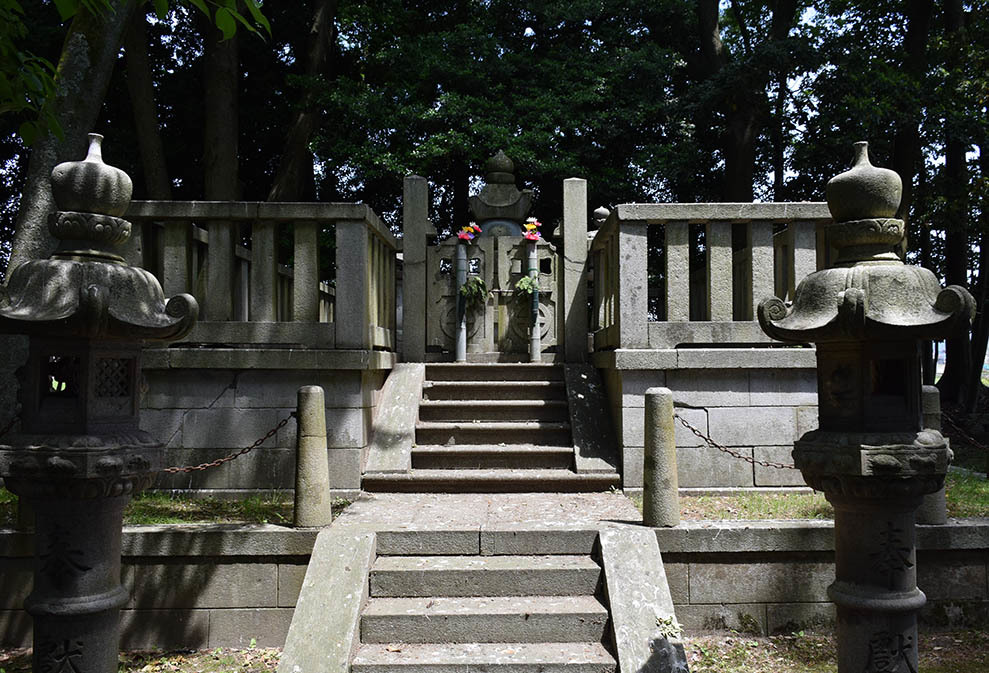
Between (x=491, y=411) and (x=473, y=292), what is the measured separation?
2.21 m

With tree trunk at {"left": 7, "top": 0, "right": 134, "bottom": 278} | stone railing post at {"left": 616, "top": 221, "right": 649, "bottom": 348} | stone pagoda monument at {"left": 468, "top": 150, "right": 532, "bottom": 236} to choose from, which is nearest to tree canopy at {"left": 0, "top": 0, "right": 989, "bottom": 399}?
stone pagoda monument at {"left": 468, "top": 150, "right": 532, "bottom": 236}

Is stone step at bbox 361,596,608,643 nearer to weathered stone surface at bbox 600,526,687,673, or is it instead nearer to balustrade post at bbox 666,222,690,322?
weathered stone surface at bbox 600,526,687,673

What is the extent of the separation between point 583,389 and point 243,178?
39.5 ft

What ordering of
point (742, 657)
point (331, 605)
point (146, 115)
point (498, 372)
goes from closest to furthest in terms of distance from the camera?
point (331, 605) → point (742, 657) → point (498, 372) → point (146, 115)

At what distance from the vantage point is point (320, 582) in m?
4.88

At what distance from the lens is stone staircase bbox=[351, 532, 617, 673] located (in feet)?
14.8

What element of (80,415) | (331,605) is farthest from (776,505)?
(80,415)

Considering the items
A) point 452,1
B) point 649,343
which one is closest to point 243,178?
point 452,1

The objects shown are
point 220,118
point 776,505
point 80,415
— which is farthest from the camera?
point 220,118

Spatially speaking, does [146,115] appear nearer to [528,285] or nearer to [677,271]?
[528,285]

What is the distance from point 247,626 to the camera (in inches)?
209

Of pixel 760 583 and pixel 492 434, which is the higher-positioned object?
pixel 492 434

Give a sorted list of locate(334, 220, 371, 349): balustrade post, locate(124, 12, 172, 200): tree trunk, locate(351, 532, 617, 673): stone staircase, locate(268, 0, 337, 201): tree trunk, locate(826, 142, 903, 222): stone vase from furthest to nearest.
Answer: locate(268, 0, 337, 201): tree trunk, locate(124, 12, 172, 200): tree trunk, locate(334, 220, 371, 349): balustrade post, locate(351, 532, 617, 673): stone staircase, locate(826, 142, 903, 222): stone vase

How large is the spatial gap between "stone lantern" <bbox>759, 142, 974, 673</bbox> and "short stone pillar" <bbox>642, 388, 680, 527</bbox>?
1452 mm
